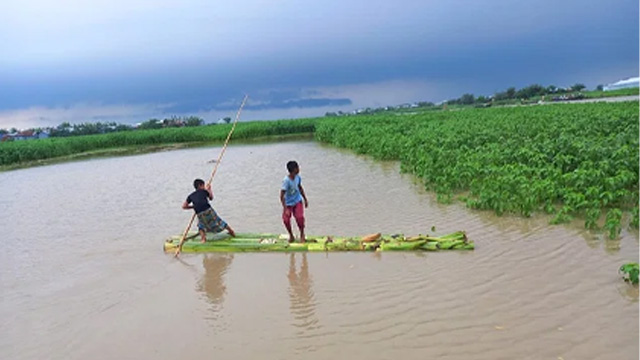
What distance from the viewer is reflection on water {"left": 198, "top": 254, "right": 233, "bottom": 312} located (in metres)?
6.12

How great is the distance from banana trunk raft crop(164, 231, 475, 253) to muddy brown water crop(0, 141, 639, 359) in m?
0.16

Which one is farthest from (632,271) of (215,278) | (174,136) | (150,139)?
(150,139)

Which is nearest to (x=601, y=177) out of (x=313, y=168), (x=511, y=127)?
(x=511, y=127)

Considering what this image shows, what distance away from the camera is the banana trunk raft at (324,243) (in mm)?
6930

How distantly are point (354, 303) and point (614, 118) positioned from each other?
532 inches

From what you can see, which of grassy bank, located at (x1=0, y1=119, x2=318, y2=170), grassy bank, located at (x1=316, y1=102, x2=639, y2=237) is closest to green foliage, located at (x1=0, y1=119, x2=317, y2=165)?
grassy bank, located at (x1=0, y1=119, x2=318, y2=170)

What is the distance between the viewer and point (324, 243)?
744 centimetres

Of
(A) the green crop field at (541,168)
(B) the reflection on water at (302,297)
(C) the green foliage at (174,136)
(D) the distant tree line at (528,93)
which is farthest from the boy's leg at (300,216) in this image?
(D) the distant tree line at (528,93)

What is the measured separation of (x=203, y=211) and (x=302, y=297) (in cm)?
293

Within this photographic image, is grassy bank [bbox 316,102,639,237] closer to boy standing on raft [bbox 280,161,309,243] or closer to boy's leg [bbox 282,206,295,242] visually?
boy standing on raft [bbox 280,161,309,243]

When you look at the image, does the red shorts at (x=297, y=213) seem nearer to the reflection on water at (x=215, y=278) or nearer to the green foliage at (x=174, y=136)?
the reflection on water at (x=215, y=278)

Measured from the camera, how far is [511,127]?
16.8m

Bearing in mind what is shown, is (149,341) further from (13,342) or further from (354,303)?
(354,303)

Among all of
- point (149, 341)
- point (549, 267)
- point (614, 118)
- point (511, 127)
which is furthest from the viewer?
point (511, 127)
